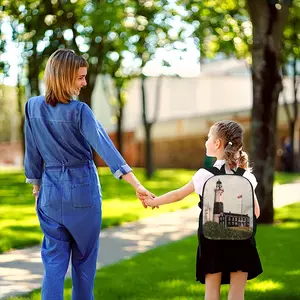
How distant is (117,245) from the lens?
9.01 metres

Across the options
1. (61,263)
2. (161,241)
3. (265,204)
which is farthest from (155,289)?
(265,204)

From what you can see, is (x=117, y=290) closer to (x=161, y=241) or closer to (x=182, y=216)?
(x=161, y=241)

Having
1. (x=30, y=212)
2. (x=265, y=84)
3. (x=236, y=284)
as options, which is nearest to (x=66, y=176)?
(x=236, y=284)

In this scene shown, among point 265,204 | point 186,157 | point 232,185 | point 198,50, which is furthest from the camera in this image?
point 186,157

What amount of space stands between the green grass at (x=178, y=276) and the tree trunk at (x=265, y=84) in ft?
6.68

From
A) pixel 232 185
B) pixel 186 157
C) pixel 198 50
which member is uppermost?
pixel 198 50

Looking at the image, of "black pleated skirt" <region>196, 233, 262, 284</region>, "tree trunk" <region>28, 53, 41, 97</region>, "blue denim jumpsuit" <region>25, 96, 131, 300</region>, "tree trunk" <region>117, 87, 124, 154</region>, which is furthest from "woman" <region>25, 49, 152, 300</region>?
"tree trunk" <region>117, 87, 124, 154</region>

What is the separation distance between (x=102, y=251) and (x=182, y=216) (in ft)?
15.2

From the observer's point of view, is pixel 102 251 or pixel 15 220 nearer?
pixel 102 251

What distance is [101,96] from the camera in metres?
57.9

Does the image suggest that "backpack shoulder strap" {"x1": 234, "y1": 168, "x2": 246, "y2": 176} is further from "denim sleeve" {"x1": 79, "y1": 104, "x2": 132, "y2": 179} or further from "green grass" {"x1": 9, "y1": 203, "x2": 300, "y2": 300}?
"green grass" {"x1": 9, "y1": 203, "x2": 300, "y2": 300}

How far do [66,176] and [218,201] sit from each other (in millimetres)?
935

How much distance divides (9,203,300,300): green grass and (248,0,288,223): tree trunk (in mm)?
2037

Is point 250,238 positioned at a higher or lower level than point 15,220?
higher
